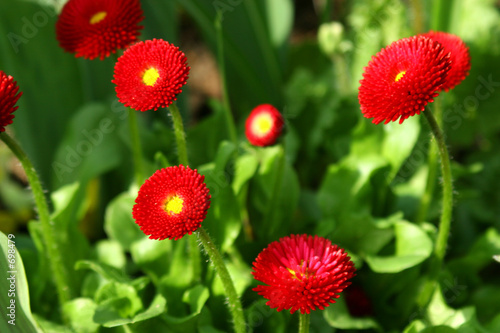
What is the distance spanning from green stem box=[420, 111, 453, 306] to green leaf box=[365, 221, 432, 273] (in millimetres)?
36

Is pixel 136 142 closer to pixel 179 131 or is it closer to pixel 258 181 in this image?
pixel 179 131

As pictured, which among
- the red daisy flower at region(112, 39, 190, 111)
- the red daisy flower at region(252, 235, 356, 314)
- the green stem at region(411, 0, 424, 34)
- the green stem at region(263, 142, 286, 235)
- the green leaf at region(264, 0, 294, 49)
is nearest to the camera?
the red daisy flower at region(252, 235, 356, 314)

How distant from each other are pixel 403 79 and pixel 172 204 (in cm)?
40

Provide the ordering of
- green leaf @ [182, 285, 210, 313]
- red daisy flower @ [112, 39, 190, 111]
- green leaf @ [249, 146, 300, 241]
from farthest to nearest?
green leaf @ [249, 146, 300, 241], green leaf @ [182, 285, 210, 313], red daisy flower @ [112, 39, 190, 111]

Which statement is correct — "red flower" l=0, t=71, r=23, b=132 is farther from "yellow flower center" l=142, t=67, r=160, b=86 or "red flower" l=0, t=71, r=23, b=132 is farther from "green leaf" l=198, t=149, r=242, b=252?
"green leaf" l=198, t=149, r=242, b=252

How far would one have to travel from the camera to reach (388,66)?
90 centimetres

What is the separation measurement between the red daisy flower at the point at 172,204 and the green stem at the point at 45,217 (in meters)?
0.27

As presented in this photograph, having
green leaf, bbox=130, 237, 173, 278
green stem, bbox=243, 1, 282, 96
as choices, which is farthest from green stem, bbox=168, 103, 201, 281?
green stem, bbox=243, 1, 282, 96

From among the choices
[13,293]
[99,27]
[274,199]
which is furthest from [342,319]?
[99,27]

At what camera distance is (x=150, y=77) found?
932 millimetres

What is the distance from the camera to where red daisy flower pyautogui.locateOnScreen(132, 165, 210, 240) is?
0.84 m

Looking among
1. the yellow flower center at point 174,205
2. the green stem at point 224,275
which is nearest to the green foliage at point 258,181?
the green stem at point 224,275

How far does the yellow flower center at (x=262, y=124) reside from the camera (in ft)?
3.83

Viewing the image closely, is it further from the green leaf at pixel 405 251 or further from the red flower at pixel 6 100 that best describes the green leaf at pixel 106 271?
the green leaf at pixel 405 251
